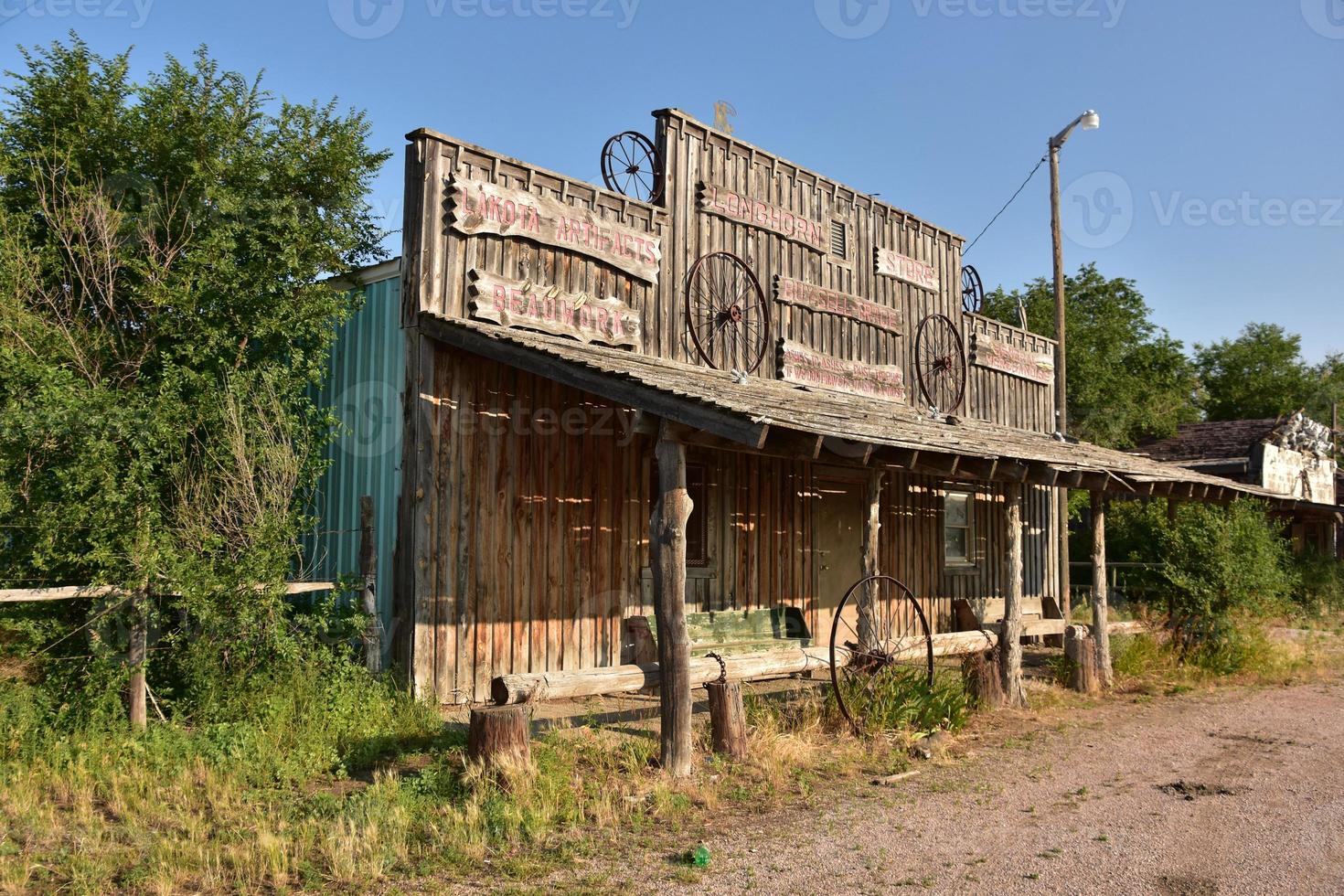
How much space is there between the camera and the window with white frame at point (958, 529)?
48.9 ft

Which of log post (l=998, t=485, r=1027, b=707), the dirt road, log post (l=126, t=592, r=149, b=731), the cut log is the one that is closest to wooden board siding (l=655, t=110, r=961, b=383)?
log post (l=998, t=485, r=1027, b=707)

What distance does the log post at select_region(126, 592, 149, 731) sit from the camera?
277 inches

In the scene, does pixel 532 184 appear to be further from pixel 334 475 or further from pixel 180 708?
pixel 180 708

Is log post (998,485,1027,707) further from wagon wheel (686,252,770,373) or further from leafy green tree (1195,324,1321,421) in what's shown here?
leafy green tree (1195,324,1321,421)

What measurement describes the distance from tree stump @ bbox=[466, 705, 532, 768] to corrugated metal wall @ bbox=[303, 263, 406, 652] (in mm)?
2558

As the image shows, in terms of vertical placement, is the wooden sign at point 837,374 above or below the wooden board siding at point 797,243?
below

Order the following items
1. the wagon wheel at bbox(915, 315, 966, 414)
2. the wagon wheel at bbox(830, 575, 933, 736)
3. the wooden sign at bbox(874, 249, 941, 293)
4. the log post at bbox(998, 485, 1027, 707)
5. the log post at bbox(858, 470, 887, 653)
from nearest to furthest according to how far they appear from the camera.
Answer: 1. the wagon wheel at bbox(830, 575, 933, 736)
2. the log post at bbox(858, 470, 887, 653)
3. the log post at bbox(998, 485, 1027, 707)
4. the wooden sign at bbox(874, 249, 941, 293)
5. the wagon wheel at bbox(915, 315, 966, 414)

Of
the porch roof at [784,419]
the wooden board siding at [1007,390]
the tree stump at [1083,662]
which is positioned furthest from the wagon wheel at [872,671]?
the wooden board siding at [1007,390]

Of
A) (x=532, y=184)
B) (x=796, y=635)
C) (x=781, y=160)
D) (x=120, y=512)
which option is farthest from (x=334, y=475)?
(x=781, y=160)

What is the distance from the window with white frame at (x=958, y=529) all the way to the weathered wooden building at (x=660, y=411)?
101 mm

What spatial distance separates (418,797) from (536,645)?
10.4 ft

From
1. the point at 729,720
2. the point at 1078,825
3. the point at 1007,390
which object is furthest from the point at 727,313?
the point at 1007,390

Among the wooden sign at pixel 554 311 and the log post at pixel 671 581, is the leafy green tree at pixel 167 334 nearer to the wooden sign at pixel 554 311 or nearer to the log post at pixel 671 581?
the wooden sign at pixel 554 311

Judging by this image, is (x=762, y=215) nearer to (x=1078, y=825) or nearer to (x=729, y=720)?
(x=729, y=720)
